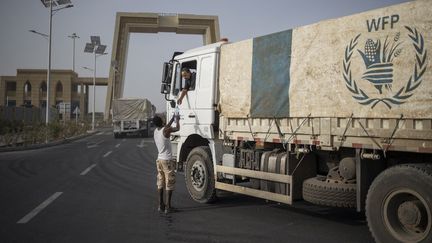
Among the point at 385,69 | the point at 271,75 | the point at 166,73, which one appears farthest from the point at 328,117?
the point at 166,73

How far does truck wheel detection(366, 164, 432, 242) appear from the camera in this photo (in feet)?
15.4

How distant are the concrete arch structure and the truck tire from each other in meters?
55.7

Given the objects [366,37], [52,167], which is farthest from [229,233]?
[52,167]

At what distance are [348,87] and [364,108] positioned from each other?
1.34ft

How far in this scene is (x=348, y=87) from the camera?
18.7 feet

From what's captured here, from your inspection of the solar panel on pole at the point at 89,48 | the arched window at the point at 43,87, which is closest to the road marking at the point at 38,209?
the solar panel on pole at the point at 89,48

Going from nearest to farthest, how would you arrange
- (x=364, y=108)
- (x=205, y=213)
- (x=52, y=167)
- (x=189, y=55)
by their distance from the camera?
(x=364, y=108), (x=205, y=213), (x=189, y=55), (x=52, y=167)

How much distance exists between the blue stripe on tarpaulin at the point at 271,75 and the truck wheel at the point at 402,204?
6.48 ft

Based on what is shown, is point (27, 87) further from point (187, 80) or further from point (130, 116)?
point (187, 80)

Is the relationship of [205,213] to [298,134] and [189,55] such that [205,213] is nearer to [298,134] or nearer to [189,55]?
[298,134]

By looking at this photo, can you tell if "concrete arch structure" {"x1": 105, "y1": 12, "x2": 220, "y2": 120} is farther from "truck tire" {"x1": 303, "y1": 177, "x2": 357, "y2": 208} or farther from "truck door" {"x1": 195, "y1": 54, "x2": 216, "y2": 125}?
"truck tire" {"x1": 303, "y1": 177, "x2": 357, "y2": 208}

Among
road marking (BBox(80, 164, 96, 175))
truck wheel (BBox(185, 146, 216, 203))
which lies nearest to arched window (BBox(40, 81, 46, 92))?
road marking (BBox(80, 164, 96, 175))

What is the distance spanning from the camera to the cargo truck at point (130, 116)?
35.1m

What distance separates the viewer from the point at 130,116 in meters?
35.4
